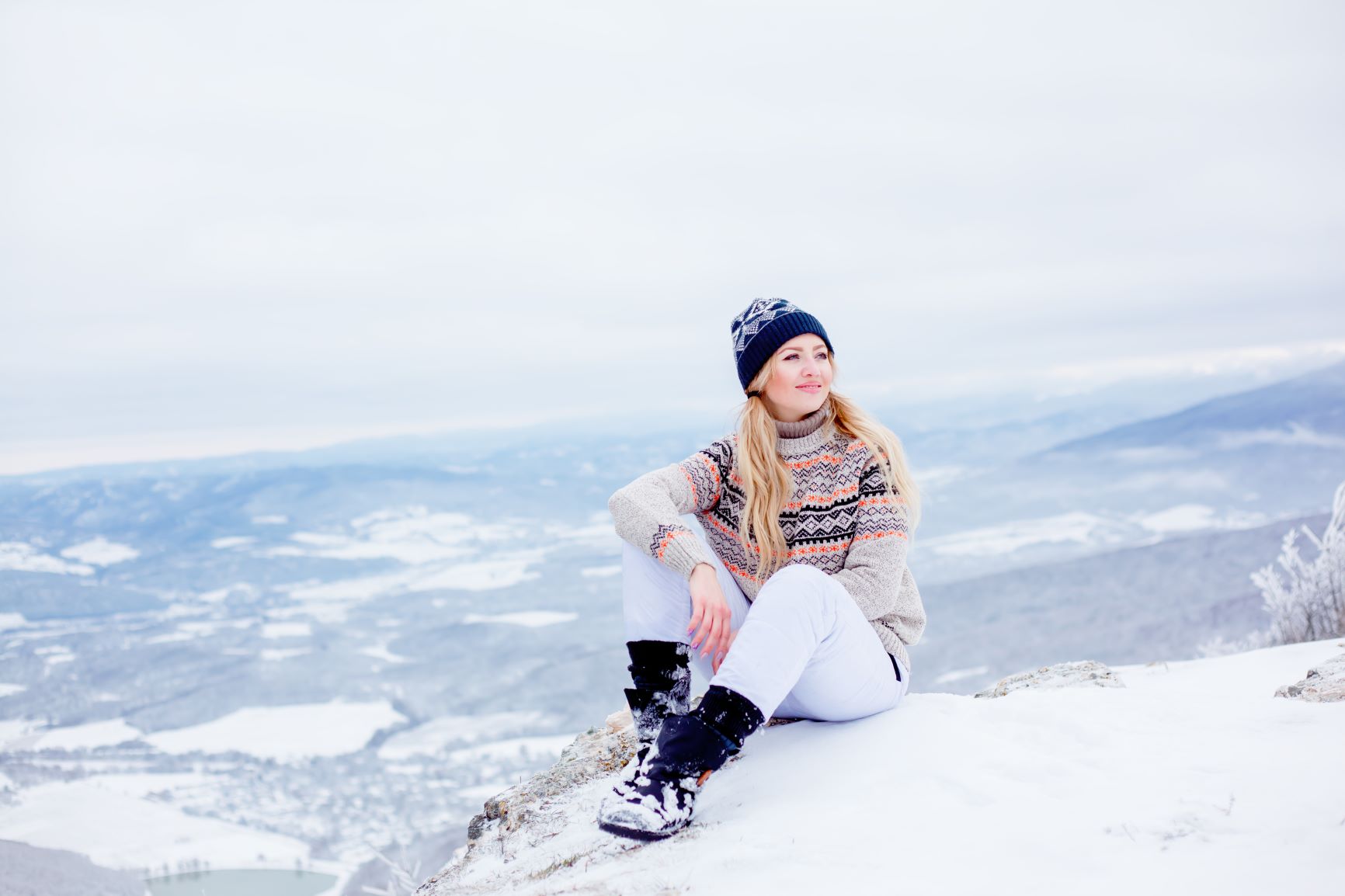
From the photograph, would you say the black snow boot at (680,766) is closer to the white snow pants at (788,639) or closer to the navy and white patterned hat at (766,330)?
the white snow pants at (788,639)

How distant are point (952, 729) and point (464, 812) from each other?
6699 centimetres

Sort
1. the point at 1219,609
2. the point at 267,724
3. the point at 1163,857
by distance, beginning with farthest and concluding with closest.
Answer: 1. the point at 267,724
2. the point at 1219,609
3. the point at 1163,857

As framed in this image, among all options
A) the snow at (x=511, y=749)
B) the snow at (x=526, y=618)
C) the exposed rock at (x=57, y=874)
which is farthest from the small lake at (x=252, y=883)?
the snow at (x=526, y=618)

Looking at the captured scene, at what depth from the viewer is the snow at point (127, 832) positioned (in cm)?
4425

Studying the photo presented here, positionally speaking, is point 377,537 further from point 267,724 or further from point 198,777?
point 198,777

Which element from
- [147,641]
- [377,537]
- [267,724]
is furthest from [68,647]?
[377,537]

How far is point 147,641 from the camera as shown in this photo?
10906 cm

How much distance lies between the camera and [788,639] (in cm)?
239

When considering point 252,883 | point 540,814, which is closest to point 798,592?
point 540,814

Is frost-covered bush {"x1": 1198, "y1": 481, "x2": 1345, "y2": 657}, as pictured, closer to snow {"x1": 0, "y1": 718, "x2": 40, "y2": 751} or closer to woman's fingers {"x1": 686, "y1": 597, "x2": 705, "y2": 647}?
woman's fingers {"x1": 686, "y1": 597, "x2": 705, "y2": 647}

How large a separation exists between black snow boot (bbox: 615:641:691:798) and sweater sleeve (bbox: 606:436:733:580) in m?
0.33

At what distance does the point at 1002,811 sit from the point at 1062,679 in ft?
8.03

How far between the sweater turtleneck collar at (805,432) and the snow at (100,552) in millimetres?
156262

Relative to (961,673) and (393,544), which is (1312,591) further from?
Result: (393,544)
